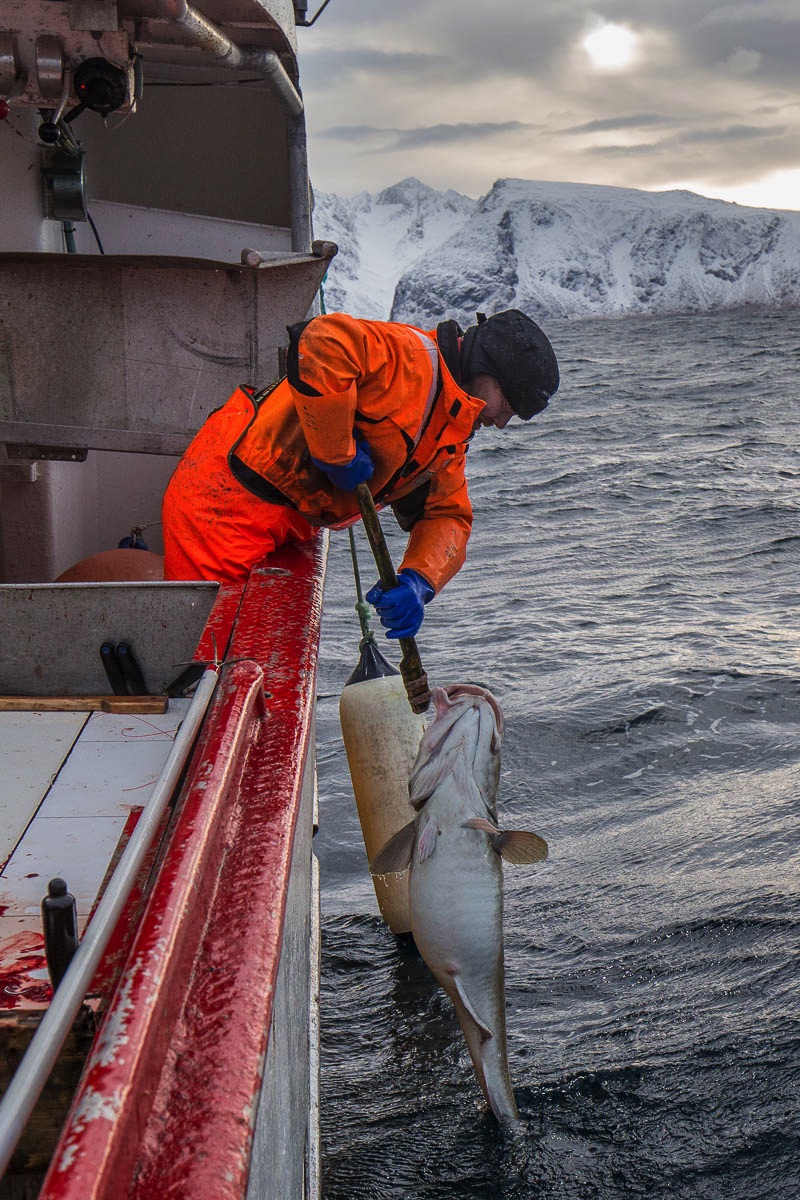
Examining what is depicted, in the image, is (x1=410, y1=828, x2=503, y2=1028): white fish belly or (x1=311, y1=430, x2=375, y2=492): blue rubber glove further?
(x1=311, y1=430, x2=375, y2=492): blue rubber glove

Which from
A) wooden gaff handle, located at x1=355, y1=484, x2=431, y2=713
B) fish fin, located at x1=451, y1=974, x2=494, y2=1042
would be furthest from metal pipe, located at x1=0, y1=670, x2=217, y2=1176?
wooden gaff handle, located at x1=355, y1=484, x2=431, y2=713

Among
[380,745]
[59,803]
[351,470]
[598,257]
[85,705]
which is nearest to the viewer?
[59,803]

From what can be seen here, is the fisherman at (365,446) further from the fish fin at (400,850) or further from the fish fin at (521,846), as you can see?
the fish fin at (521,846)

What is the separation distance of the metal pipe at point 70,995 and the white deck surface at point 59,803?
1.19 ft

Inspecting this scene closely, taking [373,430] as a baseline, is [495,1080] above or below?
below

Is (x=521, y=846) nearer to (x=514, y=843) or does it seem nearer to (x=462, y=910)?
(x=514, y=843)

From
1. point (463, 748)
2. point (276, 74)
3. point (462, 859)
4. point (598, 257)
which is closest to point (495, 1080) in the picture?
point (462, 859)

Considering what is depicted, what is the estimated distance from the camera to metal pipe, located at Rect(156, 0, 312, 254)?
3805 millimetres

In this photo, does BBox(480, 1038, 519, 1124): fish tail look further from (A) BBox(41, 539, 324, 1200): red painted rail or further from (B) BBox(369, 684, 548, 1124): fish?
(A) BBox(41, 539, 324, 1200): red painted rail

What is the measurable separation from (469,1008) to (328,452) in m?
1.71

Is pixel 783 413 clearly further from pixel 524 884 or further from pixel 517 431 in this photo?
pixel 524 884

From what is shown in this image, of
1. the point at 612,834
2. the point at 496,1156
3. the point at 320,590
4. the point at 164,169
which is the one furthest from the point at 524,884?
the point at 164,169

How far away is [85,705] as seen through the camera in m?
3.05

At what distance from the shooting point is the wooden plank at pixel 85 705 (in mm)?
3035
